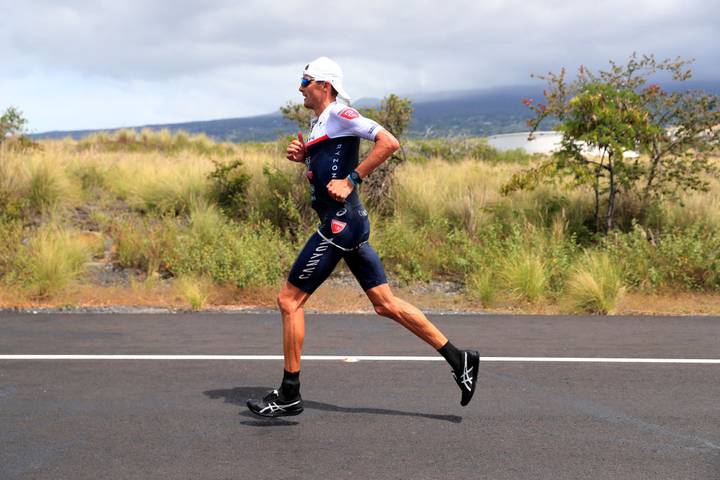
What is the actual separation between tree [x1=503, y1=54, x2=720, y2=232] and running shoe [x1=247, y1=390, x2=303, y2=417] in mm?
8110

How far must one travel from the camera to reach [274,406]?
219 inches

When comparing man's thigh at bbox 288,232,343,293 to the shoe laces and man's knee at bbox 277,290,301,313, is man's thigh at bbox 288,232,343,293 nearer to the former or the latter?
man's knee at bbox 277,290,301,313

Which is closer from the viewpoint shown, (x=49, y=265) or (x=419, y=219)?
(x=49, y=265)

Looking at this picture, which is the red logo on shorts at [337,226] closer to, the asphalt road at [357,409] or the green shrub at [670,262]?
the asphalt road at [357,409]

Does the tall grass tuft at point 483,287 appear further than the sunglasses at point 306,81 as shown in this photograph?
Yes

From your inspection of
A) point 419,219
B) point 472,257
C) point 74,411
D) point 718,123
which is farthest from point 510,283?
point 74,411

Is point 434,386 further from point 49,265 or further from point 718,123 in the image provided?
point 718,123

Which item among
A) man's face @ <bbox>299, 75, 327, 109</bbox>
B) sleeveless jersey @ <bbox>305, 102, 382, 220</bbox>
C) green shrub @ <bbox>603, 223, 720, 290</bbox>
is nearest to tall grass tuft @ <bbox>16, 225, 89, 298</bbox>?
sleeveless jersey @ <bbox>305, 102, 382, 220</bbox>

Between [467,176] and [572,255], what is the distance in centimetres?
435

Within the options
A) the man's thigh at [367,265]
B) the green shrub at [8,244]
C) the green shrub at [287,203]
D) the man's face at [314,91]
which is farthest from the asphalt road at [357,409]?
the green shrub at [287,203]

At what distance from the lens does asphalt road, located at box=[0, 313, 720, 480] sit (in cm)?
466

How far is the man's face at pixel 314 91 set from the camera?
18.3ft

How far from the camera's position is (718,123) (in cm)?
1309

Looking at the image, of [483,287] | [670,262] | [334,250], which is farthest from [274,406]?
[670,262]
